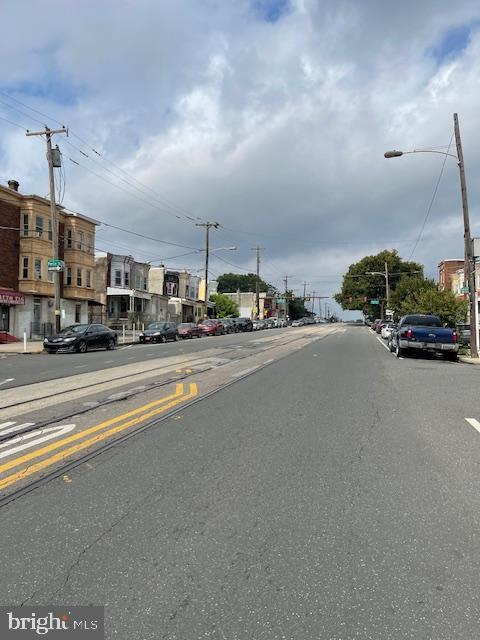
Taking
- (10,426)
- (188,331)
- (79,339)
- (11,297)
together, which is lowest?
(10,426)

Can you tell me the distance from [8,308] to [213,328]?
1938 centimetres

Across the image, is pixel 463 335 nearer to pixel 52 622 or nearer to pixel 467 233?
pixel 467 233

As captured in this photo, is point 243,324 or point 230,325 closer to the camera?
point 230,325

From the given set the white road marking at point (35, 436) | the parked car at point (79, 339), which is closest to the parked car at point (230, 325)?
the parked car at point (79, 339)

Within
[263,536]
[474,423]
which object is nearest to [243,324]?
[474,423]

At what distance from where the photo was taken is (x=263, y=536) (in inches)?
147

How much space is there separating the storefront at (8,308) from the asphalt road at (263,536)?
90.6ft

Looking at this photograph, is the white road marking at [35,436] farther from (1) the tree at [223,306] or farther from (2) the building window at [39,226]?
(1) the tree at [223,306]

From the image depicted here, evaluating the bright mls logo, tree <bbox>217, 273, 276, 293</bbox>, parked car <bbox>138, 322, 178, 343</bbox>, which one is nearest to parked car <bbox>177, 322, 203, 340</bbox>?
parked car <bbox>138, 322, 178, 343</bbox>

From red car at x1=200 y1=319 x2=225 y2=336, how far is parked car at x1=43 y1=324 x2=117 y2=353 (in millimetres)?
19115

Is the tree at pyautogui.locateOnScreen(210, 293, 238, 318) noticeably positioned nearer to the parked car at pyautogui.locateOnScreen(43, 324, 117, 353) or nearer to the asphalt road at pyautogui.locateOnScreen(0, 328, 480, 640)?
the parked car at pyautogui.locateOnScreen(43, 324, 117, 353)

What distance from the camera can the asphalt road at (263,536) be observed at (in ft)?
9.14

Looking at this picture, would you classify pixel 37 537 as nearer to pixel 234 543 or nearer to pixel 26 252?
pixel 234 543

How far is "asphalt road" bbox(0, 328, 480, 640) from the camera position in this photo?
279cm
